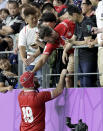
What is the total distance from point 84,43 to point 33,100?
5.33 ft

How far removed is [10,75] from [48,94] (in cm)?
183

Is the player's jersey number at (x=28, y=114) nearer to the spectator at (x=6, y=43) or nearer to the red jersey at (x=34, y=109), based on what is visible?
the red jersey at (x=34, y=109)

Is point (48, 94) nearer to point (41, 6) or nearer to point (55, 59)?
point (55, 59)

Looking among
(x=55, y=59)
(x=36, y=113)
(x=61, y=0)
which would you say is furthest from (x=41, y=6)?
(x=36, y=113)

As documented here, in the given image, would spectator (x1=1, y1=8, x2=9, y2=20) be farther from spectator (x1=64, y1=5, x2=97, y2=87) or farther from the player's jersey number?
the player's jersey number

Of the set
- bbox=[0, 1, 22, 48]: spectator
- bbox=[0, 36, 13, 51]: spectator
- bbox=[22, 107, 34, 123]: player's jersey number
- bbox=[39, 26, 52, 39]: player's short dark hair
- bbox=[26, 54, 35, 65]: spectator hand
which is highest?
bbox=[0, 1, 22, 48]: spectator

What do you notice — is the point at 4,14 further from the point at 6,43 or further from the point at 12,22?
the point at 6,43

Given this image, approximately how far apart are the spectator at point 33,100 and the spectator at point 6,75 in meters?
1.25

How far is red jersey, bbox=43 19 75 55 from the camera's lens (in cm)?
1134

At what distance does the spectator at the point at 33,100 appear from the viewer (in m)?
11.3

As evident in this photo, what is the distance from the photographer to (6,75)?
12.9m

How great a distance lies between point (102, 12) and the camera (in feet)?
34.6

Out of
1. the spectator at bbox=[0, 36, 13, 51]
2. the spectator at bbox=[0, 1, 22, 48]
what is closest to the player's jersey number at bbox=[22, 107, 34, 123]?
the spectator at bbox=[0, 1, 22, 48]

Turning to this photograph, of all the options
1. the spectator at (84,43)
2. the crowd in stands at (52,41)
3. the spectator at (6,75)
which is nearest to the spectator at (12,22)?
the crowd in stands at (52,41)
